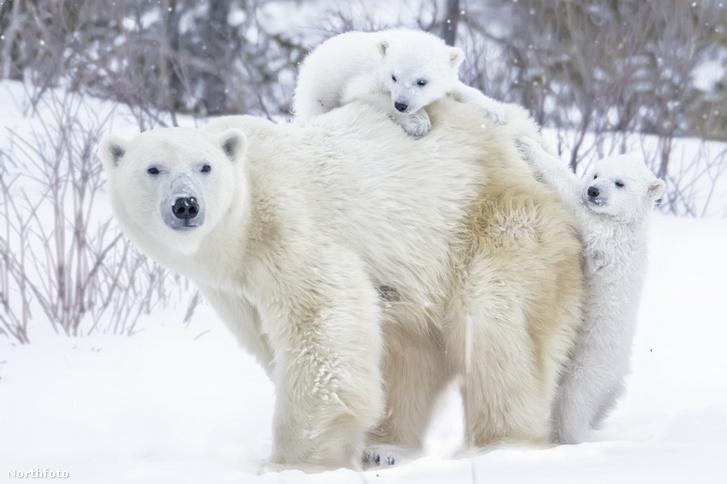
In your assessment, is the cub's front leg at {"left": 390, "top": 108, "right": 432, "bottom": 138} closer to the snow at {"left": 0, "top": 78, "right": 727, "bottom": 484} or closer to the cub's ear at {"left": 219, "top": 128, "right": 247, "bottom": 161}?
the cub's ear at {"left": 219, "top": 128, "right": 247, "bottom": 161}

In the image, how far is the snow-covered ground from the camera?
9.56 ft

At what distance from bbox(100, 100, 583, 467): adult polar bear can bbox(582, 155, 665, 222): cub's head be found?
147 millimetres

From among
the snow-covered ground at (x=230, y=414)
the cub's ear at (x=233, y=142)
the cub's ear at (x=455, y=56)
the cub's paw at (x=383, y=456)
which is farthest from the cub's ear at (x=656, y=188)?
the cub's ear at (x=233, y=142)

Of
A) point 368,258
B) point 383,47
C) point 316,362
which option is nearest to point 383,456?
point 316,362

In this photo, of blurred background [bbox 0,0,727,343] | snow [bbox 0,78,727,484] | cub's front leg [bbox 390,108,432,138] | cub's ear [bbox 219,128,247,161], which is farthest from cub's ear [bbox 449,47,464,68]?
blurred background [bbox 0,0,727,343]

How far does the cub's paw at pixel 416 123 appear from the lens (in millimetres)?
3902

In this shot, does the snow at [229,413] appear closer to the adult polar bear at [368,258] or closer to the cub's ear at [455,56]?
the adult polar bear at [368,258]

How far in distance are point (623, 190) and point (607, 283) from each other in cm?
32

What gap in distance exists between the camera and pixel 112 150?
3.52 metres

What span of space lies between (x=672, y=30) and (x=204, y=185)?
6.23 meters

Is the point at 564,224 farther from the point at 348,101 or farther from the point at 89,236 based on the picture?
the point at 89,236

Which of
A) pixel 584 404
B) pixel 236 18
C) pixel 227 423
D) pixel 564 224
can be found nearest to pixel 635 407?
pixel 584 404

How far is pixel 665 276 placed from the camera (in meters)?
6.37

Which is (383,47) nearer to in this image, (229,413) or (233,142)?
(233,142)
